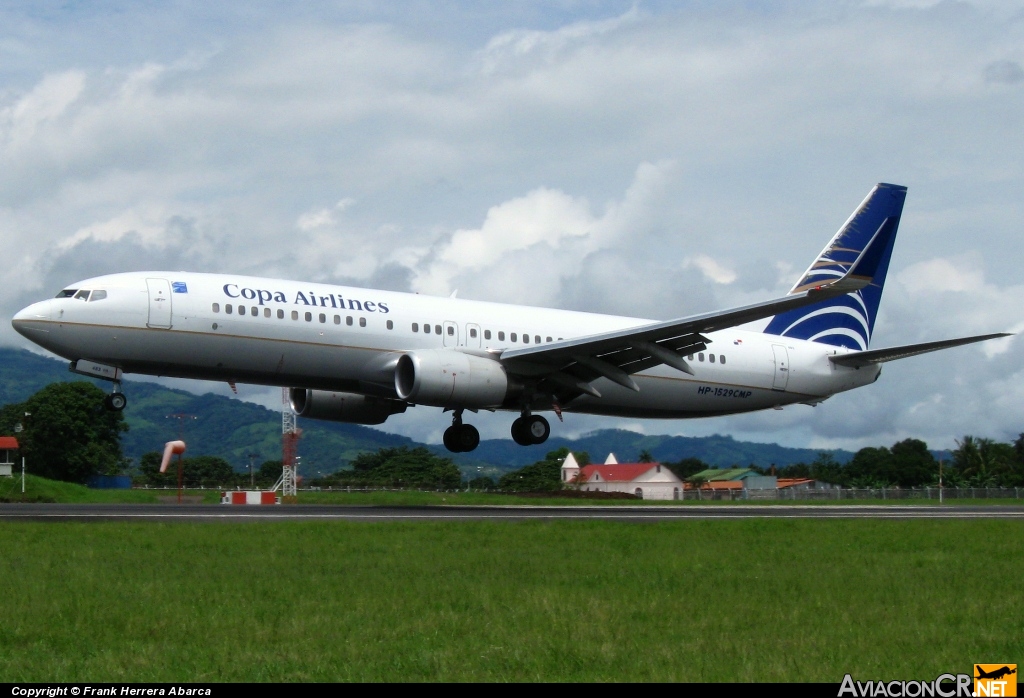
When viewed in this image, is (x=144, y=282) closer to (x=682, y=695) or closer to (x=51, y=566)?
(x=51, y=566)

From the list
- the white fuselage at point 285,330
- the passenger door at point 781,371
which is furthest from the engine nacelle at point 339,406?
the passenger door at point 781,371

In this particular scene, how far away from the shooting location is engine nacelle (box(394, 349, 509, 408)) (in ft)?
100

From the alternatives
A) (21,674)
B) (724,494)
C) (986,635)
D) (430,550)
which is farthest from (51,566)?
(724,494)

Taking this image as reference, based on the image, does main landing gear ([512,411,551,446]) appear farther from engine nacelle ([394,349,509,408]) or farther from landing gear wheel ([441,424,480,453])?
engine nacelle ([394,349,509,408])

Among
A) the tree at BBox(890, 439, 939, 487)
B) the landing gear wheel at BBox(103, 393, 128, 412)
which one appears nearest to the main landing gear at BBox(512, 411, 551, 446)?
the landing gear wheel at BBox(103, 393, 128, 412)

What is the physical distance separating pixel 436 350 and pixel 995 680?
23.3m

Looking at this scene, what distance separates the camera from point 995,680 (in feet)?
29.5

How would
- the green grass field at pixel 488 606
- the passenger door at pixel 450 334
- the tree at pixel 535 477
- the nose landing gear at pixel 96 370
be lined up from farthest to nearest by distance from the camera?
the tree at pixel 535 477
the passenger door at pixel 450 334
the nose landing gear at pixel 96 370
the green grass field at pixel 488 606

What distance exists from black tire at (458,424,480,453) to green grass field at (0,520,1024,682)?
14209 millimetres

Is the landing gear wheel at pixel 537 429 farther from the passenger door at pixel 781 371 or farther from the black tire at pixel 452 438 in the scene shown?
the passenger door at pixel 781 371

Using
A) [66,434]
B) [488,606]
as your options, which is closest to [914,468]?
[66,434]

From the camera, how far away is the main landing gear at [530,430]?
114 feet

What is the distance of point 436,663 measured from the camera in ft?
32.0

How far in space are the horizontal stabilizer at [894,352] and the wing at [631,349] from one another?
3.04 m
